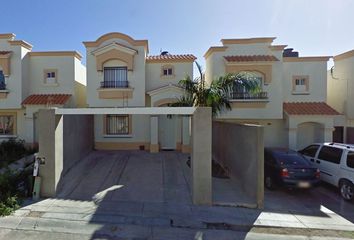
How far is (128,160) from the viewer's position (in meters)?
12.2

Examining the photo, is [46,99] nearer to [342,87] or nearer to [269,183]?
[269,183]

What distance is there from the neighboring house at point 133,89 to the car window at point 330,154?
7.15 meters

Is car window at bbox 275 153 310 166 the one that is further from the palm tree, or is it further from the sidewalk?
the palm tree

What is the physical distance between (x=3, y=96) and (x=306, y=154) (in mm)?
16794

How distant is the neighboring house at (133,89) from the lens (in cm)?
1427

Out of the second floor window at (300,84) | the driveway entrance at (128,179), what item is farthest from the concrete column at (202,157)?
the second floor window at (300,84)

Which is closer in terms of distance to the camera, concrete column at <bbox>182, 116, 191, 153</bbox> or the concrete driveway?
the concrete driveway

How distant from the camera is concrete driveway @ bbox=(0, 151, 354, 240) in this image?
5.53 m

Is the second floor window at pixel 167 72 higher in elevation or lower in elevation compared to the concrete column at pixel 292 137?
higher

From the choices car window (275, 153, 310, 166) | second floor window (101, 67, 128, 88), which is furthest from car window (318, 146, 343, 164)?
second floor window (101, 67, 128, 88)

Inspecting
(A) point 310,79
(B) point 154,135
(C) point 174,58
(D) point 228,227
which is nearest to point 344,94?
(A) point 310,79

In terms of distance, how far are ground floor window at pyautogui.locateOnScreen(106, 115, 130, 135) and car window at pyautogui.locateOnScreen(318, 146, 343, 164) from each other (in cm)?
1056

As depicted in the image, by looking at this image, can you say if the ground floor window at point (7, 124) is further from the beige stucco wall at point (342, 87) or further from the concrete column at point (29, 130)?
the beige stucco wall at point (342, 87)

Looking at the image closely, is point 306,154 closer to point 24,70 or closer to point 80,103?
point 80,103
